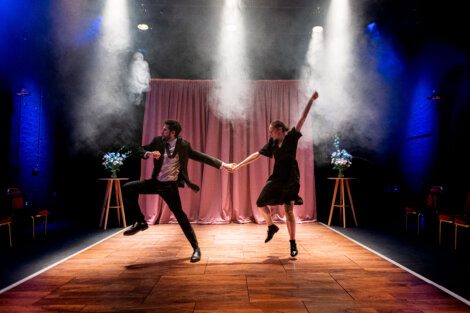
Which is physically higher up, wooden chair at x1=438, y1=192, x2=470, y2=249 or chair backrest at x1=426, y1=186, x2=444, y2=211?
chair backrest at x1=426, y1=186, x2=444, y2=211

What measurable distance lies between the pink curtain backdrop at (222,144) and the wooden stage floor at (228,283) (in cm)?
230

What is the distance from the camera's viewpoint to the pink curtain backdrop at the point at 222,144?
6.82 metres

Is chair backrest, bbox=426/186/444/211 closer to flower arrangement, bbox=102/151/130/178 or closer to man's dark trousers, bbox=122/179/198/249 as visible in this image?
man's dark trousers, bbox=122/179/198/249

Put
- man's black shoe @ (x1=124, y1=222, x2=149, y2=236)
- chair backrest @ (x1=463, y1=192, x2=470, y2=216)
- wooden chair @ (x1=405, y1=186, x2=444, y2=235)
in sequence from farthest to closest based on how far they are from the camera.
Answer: wooden chair @ (x1=405, y1=186, x2=444, y2=235) < chair backrest @ (x1=463, y1=192, x2=470, y2=216) < man's black shoe @ (x1=124, y1=222, x2=149, y2=236)

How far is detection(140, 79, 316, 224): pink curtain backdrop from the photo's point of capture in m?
6.82

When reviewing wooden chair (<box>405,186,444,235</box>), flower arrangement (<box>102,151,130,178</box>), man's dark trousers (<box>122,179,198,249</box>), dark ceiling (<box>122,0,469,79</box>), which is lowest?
wooden chair (<box>405,186,444,235</box>)

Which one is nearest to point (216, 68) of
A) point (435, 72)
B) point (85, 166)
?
point (85, 166)

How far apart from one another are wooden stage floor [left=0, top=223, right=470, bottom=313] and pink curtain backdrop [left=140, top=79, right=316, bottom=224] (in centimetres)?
230

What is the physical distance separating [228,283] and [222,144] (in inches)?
166

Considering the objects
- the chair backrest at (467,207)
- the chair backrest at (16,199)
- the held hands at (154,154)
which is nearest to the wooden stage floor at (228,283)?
the held hands at (154,154)

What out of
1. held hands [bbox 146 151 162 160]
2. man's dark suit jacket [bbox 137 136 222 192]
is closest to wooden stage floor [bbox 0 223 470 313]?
man's dark suit jacket [bbox 137 136 222 192]

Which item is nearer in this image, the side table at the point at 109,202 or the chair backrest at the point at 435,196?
the chair backrest at the point at 435,196

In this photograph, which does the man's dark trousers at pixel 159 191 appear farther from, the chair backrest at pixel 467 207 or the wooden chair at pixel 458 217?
the chair backrest at pixel 467 207

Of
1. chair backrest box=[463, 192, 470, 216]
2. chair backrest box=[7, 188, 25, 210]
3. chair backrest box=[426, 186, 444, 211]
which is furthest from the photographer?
chair backrest box=[426, 186, 444, 211]
